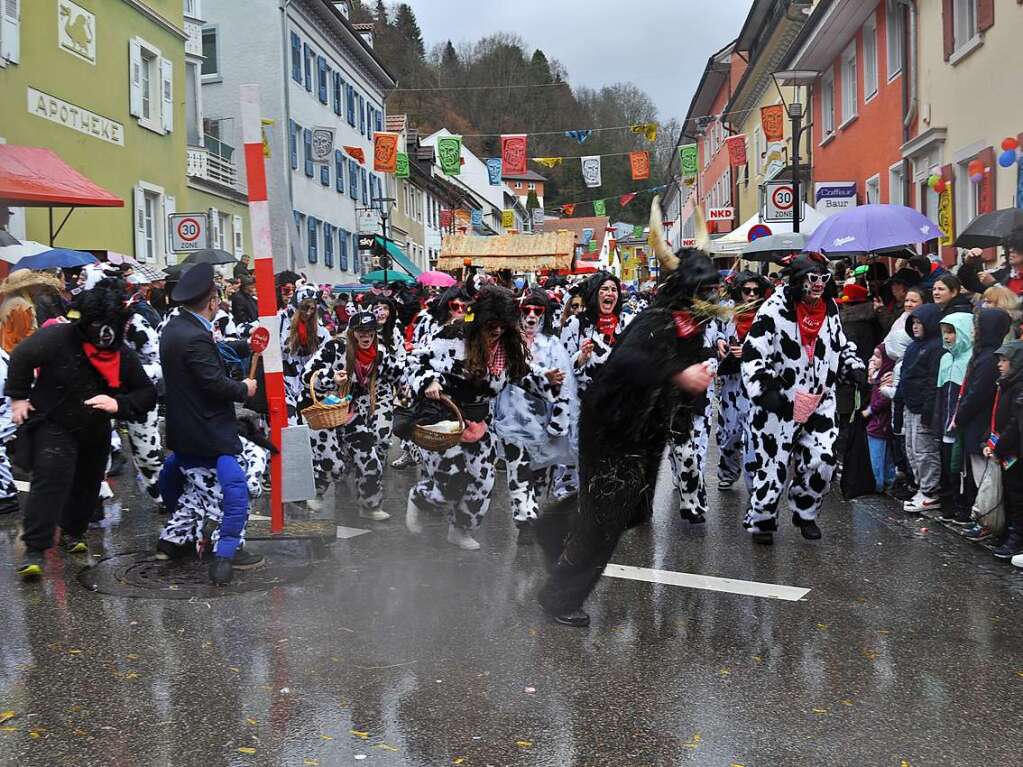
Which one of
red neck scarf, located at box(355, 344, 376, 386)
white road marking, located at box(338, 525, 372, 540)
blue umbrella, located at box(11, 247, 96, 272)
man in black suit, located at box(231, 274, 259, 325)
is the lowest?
white road marking, located at box(338, 525, 372, 540)

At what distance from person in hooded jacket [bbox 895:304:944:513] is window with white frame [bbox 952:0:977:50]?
7899mm

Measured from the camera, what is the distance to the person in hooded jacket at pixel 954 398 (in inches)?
302

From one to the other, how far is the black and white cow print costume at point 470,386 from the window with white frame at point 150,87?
59.9 ft

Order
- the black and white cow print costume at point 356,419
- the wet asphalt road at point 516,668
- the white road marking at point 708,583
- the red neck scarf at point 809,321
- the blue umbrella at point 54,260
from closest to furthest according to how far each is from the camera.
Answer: the wet asphalt road at point 516,668
the white road marking at point 708,583
the red neck scarf at point 809,321
the black and white cow print costume at point 356,419
the blue umbrella at point 54,260

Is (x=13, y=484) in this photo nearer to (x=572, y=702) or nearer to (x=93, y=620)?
(x=93, y=620)

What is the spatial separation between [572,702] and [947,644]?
197 cm

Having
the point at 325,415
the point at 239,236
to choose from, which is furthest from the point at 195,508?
the point at 239,236

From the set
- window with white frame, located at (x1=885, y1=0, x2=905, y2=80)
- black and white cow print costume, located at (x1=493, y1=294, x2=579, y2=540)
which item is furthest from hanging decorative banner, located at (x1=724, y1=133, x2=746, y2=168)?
black and white cow print costume, located at (x1=493, y1=294, x2=579, y2=540)

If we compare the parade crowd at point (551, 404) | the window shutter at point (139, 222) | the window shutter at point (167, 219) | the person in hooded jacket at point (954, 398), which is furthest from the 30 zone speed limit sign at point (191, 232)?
the person in hooded jacket at point (954, 398)

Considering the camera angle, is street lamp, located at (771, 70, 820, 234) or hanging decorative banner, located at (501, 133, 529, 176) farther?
hanging decorative banner, located at (501, 133, 529, 176)

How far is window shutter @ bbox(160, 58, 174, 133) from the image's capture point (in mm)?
24422

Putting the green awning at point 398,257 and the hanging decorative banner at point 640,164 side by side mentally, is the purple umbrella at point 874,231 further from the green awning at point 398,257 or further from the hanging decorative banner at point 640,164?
the green awning at point 398,257

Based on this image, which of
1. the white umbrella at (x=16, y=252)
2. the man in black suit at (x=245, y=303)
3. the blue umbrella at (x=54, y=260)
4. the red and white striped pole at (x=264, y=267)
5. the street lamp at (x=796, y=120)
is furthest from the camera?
the street lamp at (x=796, y=120)

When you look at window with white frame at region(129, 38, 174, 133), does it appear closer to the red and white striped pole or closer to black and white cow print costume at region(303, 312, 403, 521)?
black and white cow print costume at region(303, 312, 403, 521)
